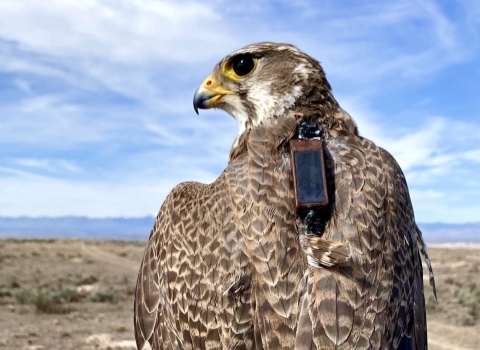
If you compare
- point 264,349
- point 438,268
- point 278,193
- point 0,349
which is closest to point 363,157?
point 278,193

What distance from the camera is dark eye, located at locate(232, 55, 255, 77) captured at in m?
3.52

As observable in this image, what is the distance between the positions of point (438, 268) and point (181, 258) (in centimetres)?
3530

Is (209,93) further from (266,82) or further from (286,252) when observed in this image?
(286,252)

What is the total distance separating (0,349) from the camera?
12.4 metres

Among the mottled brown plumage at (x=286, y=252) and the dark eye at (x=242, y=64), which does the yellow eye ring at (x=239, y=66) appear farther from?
the mottled brown plumage at (x=286, y=252)

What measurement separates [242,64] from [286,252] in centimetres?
143

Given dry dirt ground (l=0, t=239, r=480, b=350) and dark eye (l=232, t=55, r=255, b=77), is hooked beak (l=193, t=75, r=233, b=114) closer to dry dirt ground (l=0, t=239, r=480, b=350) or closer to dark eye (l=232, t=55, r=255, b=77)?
dark eye (l=232, t=55, r=255, b=77)

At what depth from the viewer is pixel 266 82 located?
3.34 m

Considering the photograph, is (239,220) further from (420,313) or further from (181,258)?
(420,313)

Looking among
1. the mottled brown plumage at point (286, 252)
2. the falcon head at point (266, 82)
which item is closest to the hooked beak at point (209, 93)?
the falcon head at point (266, 82)

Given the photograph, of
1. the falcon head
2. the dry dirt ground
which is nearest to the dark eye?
the falcon head

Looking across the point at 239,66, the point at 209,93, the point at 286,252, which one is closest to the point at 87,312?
the point at 209,93

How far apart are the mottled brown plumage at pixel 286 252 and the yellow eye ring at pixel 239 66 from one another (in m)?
0.22

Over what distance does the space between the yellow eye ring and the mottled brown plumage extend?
0.73 feet
